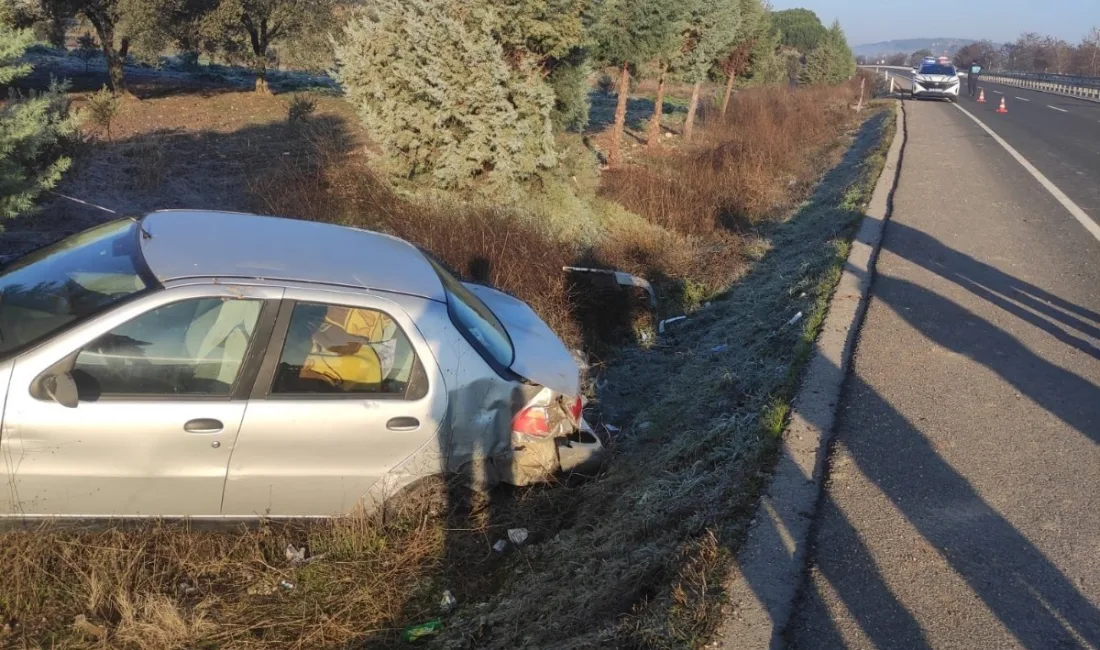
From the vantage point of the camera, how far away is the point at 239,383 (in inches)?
150

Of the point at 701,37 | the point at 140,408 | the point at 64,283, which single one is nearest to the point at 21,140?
the point at 64,283

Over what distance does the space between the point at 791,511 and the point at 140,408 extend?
2.93m

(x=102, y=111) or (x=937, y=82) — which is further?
(x=937, y=82)

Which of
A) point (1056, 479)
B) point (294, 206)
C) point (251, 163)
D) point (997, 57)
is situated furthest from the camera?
point (997, 57)

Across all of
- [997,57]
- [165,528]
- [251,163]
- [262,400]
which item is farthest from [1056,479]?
[997,57]

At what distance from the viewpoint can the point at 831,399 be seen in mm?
5234

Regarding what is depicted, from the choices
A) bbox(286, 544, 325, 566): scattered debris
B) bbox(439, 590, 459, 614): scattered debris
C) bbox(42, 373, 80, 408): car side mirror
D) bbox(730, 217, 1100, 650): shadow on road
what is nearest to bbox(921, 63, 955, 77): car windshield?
bbox(730, 217, 1100, 650): shadow on road

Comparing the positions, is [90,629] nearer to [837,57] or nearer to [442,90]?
[442,90]

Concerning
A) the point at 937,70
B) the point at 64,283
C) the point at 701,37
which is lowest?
the point at 64,283

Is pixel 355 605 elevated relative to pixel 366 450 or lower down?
lower down

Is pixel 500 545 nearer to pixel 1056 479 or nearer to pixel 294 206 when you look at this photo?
pixel 1056 479

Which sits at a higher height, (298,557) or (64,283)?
(64,283)

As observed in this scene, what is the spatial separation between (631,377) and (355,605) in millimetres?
4081

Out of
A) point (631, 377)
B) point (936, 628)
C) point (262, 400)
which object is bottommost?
point (631, 377)
